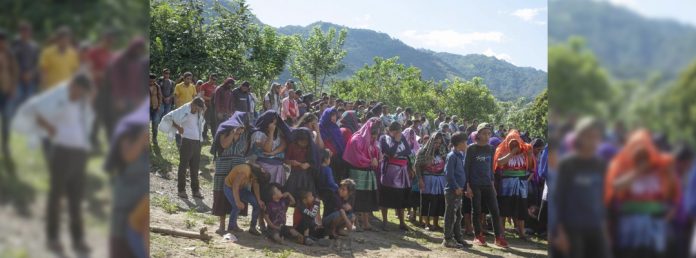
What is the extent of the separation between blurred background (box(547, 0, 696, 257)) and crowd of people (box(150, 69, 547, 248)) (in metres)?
5.12

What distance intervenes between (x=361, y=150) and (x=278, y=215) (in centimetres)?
156

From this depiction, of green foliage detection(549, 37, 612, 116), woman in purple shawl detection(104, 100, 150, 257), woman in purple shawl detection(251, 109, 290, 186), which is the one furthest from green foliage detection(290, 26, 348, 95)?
woman in purple shawl detection(104, 100, 150, 257)

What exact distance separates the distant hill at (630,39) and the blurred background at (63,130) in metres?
1.27

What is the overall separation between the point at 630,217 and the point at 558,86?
41cm

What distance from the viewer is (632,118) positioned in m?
1.55

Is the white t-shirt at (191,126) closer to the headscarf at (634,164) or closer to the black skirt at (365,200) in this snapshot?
the black skirt at (365,200)

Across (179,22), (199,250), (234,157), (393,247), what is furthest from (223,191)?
(179,22)

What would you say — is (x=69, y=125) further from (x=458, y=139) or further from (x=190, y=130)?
(x=190, y=130)

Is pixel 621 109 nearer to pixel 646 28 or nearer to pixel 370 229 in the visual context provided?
pixel 646 28

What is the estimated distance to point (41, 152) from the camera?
1473 millimetres

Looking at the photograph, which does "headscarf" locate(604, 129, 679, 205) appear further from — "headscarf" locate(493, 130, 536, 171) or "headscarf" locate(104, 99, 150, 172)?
"headscarf" locate(493, 130, 536, 171)

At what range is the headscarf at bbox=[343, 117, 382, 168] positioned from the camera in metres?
7.78

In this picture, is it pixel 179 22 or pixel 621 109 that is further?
pixel 179 22

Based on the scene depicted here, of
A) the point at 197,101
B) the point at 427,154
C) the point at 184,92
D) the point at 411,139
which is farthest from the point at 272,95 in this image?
the point at 427,154
